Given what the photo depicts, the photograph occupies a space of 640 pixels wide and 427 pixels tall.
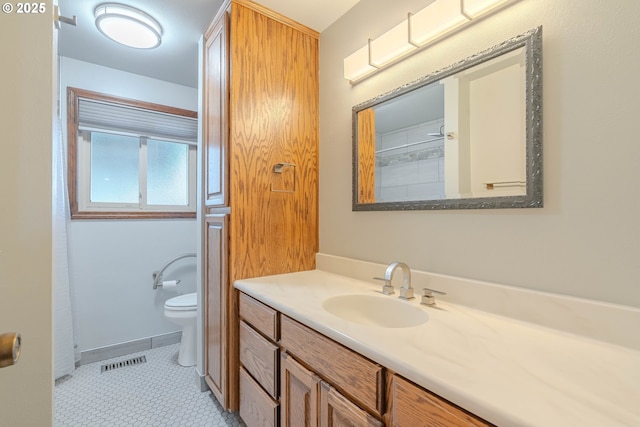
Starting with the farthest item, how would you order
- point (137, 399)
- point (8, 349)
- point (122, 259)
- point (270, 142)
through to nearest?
A: 1. point (122, 259)
2. point (137, 399)
3. point (270, 142)
4. point (8, 349)

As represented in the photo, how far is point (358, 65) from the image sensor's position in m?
1.44

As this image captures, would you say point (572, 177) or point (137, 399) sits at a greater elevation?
point (572, 177)

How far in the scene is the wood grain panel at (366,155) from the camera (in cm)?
143

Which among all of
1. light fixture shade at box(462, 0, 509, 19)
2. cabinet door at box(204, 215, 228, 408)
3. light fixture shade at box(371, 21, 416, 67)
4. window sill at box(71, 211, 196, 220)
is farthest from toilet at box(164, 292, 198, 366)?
light fixture shade at box(462, 0, 509, 19)

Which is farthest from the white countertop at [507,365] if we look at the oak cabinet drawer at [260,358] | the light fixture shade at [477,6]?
the light fixture shade at [477,6]

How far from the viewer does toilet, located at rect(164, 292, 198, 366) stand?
2.11m

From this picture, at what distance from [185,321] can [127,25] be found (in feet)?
6.44

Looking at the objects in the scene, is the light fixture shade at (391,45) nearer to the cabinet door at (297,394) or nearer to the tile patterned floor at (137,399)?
the cabinet door at (297,394)

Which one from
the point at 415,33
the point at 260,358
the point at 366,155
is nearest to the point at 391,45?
the point at 415,33

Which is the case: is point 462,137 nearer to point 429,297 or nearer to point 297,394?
point 429,297

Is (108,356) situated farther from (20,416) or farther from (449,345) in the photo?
(449,345)

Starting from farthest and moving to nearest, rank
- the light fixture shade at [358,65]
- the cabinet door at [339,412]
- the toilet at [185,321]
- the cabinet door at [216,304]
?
the toilet at [185,321], the cabinet door at [216,304], the light fixture shade at [358,65], the cabinet door at [339,412]

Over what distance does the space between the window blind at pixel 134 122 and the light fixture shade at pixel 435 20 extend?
214 centimetres

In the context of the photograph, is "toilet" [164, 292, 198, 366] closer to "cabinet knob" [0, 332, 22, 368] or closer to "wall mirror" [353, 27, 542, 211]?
"wall mirror" [353, 27, 542, 211]
